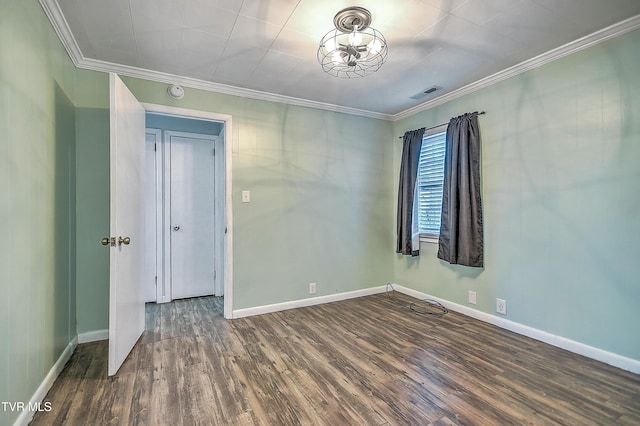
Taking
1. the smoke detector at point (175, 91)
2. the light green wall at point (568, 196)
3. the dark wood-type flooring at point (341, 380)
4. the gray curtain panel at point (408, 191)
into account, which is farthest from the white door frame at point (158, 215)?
the light green wall at point (568, 196)

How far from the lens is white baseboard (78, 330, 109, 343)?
8.33 feet

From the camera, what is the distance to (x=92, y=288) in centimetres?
258

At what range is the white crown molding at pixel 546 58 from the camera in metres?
2.06

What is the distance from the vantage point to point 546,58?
247 centimetres

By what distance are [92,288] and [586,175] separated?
4185 millimetres

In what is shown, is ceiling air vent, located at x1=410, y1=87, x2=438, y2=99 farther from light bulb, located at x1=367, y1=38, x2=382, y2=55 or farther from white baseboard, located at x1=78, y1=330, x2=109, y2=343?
white baseboard, located at x1=78, y1=330, x2=109, y2=343

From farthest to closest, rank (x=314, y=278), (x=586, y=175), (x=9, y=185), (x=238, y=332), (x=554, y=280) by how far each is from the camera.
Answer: (x=314, y=278) → (x=238, y=332) → (x=554, y=280) → (x=586, y=175) → (x=9, y=185)

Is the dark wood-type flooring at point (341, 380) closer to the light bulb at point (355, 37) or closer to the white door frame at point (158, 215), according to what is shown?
the white door frame at point (158, 215)

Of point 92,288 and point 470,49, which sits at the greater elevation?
point 470,49

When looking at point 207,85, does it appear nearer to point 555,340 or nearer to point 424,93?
point 424,93

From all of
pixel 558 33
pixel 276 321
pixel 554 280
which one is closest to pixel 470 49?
pixel 558 33

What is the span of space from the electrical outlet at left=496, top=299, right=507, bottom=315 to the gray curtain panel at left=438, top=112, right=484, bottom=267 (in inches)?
15.1

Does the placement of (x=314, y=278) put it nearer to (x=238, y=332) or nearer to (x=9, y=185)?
(x=238, y=332)

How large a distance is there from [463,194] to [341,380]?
85.6 inches
